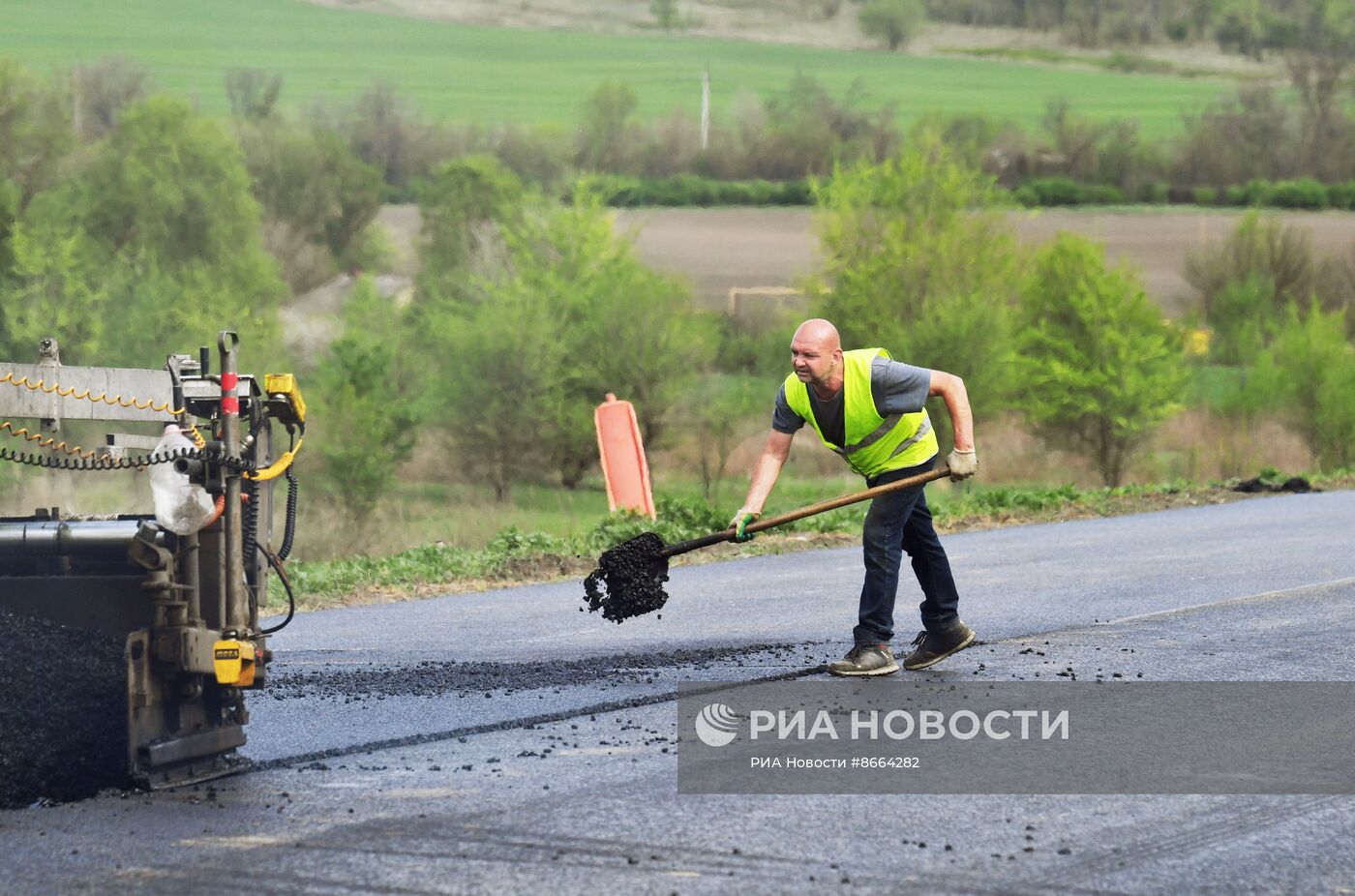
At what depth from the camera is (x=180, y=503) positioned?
6480 mm

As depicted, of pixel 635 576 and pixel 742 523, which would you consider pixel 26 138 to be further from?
pixel 742 523

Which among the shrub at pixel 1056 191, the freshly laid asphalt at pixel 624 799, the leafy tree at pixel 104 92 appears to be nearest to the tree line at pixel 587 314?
the leafy tree at pixel 104 92

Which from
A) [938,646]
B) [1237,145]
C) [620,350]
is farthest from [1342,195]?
[938,646]

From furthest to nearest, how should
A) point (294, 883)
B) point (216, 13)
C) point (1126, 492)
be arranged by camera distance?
1. point (216, 13)
2. point (1126, 492)
3. point (294, 883)

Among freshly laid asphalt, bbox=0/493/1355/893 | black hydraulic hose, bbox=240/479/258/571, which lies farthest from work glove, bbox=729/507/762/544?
black hydraulic hose, bbox=240/479/258/571

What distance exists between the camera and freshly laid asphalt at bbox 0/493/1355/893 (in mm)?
5199

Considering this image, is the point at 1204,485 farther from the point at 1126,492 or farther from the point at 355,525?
the point at 355,525

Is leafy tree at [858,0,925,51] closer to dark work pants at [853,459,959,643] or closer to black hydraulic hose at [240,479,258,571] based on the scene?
dark work pants at [853,459,959,643]

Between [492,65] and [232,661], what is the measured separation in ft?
341

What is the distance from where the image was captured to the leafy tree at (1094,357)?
4166 centimetres

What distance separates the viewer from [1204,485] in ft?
83.7

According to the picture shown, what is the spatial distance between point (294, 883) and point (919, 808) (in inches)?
84.7

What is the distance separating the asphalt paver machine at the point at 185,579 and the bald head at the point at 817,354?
238cm

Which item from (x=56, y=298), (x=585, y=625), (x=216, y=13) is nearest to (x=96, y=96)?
(x=216, y=13)
